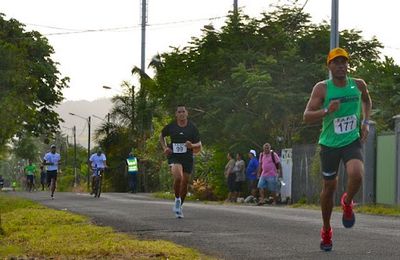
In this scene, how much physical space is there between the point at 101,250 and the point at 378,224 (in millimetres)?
5399

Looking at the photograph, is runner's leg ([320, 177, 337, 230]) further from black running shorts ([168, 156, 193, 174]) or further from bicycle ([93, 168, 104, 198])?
bicycle ([93, 168, 104, 198])

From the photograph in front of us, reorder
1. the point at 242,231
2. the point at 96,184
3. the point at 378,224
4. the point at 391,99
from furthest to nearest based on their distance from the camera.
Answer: the point at 96,184, the point at 391,99, the point at 378,224, the point at 242,231

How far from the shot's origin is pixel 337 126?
8383 mm

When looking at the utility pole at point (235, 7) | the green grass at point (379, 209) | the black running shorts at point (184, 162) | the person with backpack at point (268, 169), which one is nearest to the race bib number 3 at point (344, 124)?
the black running shorts at point (184, 162)

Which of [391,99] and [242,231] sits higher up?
[391,99]

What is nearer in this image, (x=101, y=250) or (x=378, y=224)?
(x=101, y=250)

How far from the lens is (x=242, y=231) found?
11.0 m

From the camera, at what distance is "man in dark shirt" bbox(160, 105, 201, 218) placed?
1388cm

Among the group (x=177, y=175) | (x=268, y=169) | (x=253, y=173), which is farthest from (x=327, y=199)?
(x=253, y=173)

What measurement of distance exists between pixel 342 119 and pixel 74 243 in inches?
131

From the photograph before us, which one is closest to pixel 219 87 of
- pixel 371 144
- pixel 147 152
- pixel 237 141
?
pixel 237 141

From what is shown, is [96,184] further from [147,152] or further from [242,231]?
[147,152]

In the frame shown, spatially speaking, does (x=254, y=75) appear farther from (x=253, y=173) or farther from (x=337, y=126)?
(x=337, y=126)

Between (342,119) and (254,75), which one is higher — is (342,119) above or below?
below
